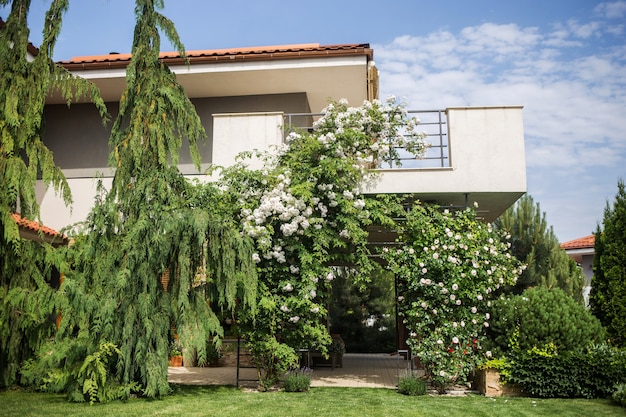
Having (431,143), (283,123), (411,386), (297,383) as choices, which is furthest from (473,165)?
(297,383)

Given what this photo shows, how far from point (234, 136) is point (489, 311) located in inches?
261

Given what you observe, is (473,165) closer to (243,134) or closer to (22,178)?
(243,134)

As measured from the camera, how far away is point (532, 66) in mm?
16438

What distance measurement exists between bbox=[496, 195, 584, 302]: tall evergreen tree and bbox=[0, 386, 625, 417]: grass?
10594 mm

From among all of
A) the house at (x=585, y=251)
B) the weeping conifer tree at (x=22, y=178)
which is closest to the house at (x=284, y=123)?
the weeping conifer tree at (x=22, y=178)

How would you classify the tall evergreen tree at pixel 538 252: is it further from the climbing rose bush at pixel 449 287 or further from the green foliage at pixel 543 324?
the climbing rose bush at pixel 449 287

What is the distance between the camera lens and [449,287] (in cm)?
1106

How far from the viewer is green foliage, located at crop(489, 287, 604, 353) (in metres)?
10.7

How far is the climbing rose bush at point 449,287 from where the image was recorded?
1098cm

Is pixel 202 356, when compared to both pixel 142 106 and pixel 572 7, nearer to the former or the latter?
pixel 142 106

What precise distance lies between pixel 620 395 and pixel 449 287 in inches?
132

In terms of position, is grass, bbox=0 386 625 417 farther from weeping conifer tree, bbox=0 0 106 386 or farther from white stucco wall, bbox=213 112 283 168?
white stucco wall, bbox=213 112 283 168

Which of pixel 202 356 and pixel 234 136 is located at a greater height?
pixel 234 136

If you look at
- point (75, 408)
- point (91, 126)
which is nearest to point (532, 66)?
point (91, 126)
